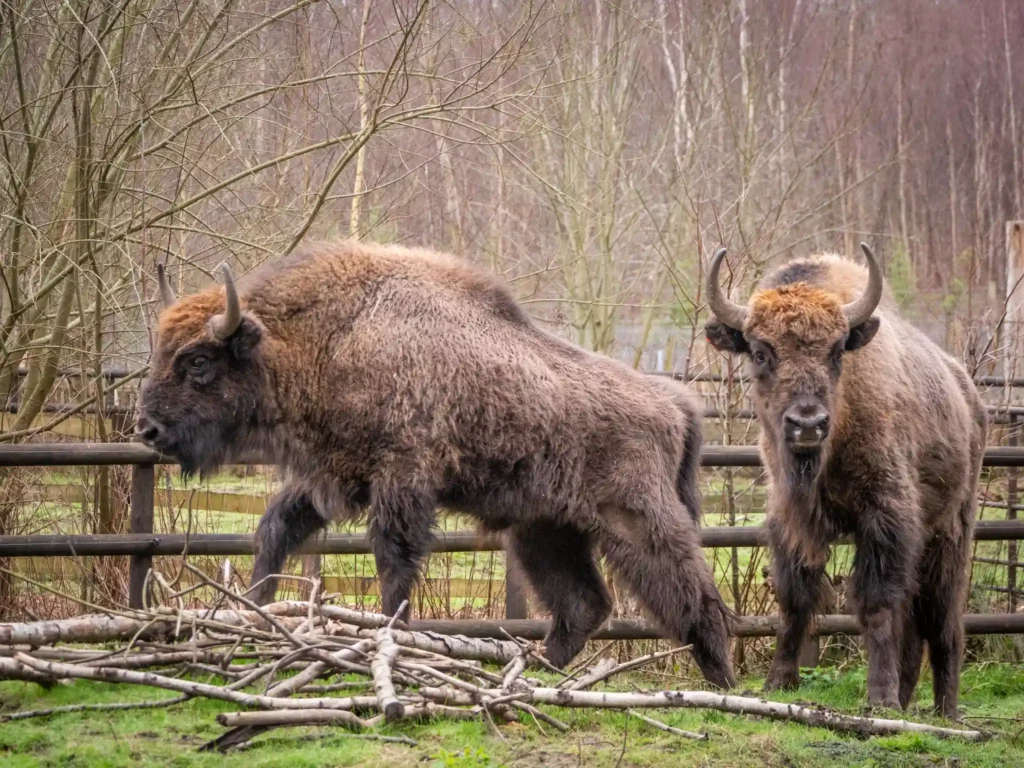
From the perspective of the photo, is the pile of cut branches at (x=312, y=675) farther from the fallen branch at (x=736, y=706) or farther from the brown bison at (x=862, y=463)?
the brown bison at (x=862, y=463)

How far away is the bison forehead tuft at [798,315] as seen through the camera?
661 centimetres

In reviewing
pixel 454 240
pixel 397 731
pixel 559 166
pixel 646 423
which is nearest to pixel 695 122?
pixel 559 166

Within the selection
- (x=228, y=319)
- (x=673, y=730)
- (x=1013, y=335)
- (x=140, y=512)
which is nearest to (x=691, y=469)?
(x=673, y=730)

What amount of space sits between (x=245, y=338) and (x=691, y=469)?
2.70 meters

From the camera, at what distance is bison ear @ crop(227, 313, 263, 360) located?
6504 millimetres

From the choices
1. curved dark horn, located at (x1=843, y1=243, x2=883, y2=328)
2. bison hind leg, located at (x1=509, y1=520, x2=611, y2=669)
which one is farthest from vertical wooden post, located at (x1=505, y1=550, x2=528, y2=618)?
curved dark horn, located at (x1=843, y1=243, x2=883, y2=328)

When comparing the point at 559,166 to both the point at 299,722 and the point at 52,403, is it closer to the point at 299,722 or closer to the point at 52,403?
the point at 52,403

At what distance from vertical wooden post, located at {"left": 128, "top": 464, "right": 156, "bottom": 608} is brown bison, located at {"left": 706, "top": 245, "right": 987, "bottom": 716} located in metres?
3.59

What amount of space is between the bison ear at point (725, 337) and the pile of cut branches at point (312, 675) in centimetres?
229

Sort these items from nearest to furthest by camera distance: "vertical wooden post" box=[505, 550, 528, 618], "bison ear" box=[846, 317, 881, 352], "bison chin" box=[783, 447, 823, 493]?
"bison chin" box=[783, 447, 823, 493] < "bison ear" box=[846, 317, 881, 352] < "vertical wooden post" box=[505, 550, 528, 618]

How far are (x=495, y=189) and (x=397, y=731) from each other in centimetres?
1393

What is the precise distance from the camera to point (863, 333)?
6.77 metres

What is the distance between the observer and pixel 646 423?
269 inches

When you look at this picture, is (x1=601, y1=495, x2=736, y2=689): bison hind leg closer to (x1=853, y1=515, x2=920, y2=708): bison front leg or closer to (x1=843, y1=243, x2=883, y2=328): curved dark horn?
(x1=853, y1=515, x2=920, y2=708): bison front leg
